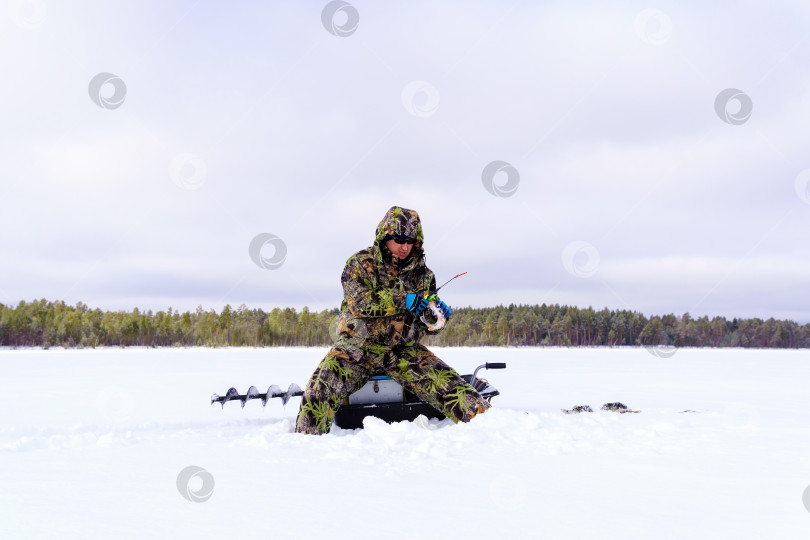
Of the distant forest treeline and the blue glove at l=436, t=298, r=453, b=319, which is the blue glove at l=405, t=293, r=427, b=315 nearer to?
the blue glove at l=436, t=298, r=453, b=319

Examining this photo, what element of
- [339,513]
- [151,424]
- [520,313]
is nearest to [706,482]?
[339,513]

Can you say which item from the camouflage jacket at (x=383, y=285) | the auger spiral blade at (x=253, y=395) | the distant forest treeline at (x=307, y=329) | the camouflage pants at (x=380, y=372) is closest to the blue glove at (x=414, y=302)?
the camouflage jacket at (x=383, y=285)

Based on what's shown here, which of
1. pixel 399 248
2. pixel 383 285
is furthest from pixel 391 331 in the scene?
pixel 399 248

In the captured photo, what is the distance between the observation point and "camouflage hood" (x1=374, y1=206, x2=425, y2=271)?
5617 millimetres

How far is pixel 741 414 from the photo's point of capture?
669 centimetres

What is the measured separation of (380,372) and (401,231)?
4.58ft

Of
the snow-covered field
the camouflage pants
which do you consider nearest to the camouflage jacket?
the camouflage pants

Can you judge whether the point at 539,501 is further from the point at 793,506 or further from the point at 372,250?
the point at 372,250

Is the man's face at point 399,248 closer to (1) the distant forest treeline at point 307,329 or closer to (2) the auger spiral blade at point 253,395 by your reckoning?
(2) the auger spiral blade at point 253,395

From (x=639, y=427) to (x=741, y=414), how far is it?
204 cm

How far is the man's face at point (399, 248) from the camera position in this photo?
18.6 feet

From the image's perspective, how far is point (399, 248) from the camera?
566cm

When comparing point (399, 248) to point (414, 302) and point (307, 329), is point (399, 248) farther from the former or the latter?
point (307, 329)

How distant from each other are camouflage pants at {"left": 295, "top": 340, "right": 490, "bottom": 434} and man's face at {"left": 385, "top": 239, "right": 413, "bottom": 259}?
35.4 inches
